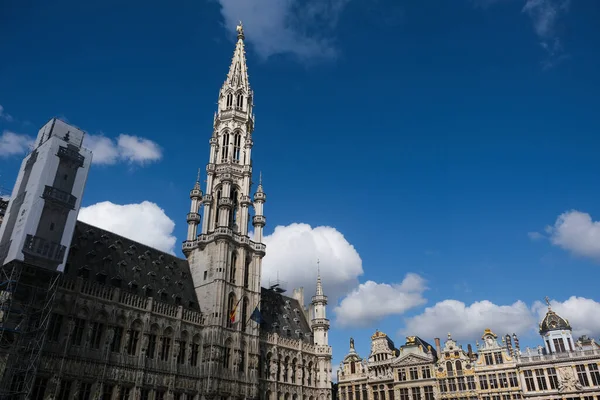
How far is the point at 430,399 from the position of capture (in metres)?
58.3

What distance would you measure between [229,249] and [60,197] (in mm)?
19972

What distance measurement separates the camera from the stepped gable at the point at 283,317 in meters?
59.6

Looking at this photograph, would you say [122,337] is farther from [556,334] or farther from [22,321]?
[556,334]

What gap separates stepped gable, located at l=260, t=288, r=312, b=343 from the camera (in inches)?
2346

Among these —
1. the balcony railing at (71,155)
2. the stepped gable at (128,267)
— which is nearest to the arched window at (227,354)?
the stepped gable at (128,267)

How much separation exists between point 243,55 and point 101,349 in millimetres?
48970

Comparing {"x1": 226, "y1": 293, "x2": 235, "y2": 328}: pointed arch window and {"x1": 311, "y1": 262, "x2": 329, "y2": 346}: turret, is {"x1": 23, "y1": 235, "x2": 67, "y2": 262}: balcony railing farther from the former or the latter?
{"x1": 311, "y1": 262, "x2": 329, "y2": 346}: turret

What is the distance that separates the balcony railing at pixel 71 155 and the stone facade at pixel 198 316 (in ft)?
26.3

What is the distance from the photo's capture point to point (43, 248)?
34.9m

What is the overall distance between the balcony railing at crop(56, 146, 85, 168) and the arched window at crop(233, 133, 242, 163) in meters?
24.2

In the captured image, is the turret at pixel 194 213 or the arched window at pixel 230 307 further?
the turret at pixel 194 213

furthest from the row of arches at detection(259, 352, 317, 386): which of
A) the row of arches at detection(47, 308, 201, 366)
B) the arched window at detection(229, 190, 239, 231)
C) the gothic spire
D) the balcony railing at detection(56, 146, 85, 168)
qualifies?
the gothic spire

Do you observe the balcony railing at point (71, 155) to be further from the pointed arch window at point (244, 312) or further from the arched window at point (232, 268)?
the pointed arch window at point (244, 312)

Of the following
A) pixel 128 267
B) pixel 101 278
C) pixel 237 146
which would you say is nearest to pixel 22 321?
pixel 101 278
